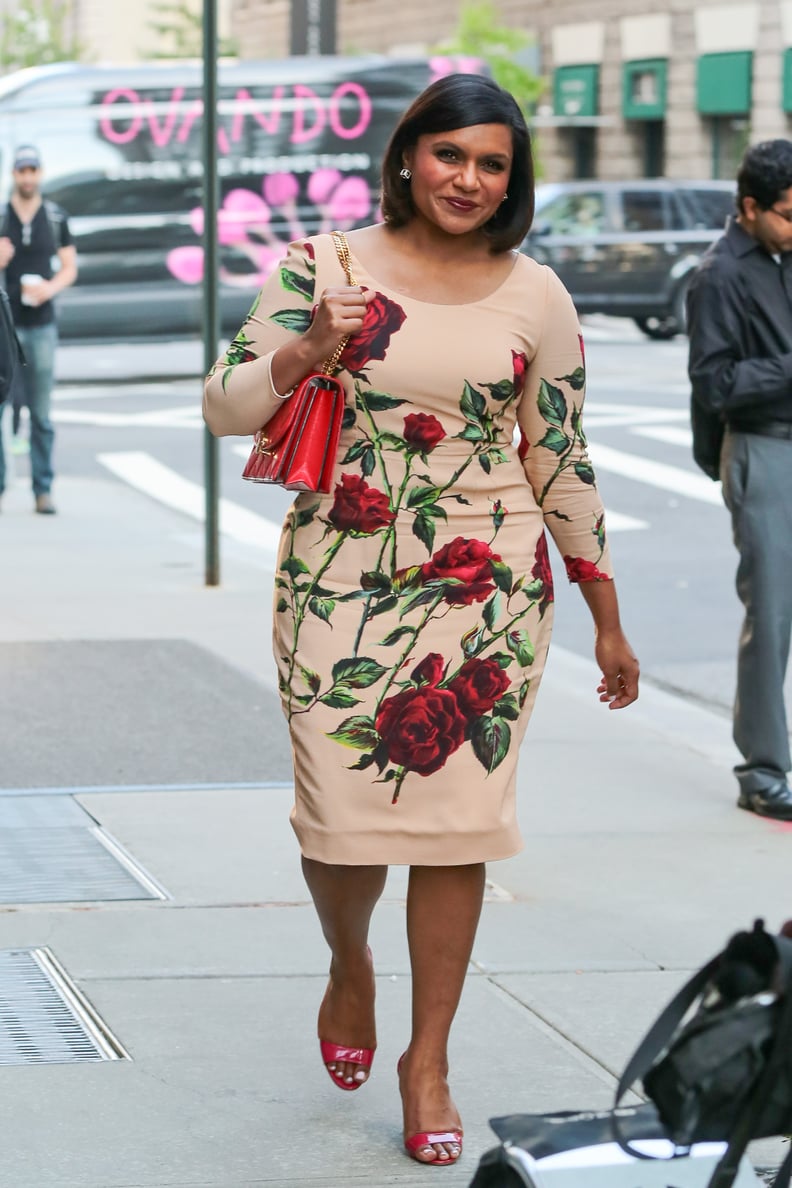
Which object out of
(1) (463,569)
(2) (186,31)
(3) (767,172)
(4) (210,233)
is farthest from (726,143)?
(1) (463,569)

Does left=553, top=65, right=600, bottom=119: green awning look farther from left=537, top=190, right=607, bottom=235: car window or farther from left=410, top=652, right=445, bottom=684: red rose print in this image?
left=410, top=652, right=445, bottom=684: red rose print

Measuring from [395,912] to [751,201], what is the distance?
2.32 meters

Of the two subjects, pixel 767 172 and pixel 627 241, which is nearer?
pixel 767 172

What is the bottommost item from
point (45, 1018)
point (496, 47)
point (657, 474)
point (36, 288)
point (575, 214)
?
point (657, 474)

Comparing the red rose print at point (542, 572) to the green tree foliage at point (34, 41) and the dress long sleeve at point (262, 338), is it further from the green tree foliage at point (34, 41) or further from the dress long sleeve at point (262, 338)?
the green tree foliage at point (34, 41)

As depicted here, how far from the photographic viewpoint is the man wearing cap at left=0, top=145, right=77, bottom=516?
12625 millimetres

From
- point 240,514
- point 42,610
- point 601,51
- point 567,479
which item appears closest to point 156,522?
point 240,514

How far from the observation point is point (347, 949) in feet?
13.4

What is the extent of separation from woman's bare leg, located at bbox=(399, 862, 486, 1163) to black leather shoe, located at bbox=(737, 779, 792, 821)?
266 cm

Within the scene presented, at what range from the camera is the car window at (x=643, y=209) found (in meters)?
26.3

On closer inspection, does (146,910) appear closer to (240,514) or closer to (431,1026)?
(431,1026)

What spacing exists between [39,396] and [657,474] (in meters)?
4.64

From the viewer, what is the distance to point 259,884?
18.5 feet

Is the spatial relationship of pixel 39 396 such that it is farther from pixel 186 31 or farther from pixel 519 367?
pixel 186 31
